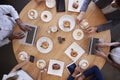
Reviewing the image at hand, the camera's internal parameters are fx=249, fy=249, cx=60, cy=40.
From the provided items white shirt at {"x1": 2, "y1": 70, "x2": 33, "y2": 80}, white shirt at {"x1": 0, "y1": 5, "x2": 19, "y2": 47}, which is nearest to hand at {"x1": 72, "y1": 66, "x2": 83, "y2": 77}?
white shirt at {"x1": 2, "y1": 70, "x2": 33, "y2": 80}

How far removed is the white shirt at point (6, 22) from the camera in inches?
101

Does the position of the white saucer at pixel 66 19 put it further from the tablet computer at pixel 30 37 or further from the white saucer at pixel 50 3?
the tablet computer at pixel 30 37

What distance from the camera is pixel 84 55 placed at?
100 inches

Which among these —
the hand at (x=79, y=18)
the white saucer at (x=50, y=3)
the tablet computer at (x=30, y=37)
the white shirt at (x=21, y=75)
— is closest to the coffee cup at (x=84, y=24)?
the hand at (x=79, y=18)

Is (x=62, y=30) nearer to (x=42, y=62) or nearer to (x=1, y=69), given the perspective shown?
(x=42, y=62)

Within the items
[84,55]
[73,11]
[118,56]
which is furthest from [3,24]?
[118,56]

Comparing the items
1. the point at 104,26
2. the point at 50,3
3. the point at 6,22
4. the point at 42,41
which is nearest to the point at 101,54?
the point at 104,26

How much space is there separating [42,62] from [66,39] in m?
0.34

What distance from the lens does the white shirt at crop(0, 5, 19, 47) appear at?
2.56m

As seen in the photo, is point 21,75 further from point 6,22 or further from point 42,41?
point 6,22

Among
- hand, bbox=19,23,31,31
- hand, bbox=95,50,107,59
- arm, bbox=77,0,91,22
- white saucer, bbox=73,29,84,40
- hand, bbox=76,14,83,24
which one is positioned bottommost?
hand, bbox=95,50,107,59

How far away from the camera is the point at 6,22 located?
8.62 ft

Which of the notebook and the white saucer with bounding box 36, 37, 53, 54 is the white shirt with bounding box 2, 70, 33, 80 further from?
the notebook

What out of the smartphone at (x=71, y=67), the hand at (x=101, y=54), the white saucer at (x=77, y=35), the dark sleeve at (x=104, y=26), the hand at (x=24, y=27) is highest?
the hand at (x=24, y=27)
